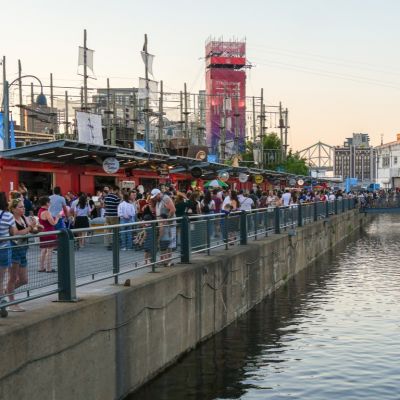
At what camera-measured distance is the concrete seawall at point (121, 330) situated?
692 centimetres

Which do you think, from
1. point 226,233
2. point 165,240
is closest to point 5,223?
point 165,240

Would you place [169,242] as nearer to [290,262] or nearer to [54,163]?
[290,262]

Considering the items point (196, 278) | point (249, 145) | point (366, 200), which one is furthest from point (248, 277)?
point (249, 145)

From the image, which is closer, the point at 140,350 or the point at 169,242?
the point at 140,350

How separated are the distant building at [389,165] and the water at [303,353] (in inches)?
5334

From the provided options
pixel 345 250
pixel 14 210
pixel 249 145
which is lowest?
pixel 345 250

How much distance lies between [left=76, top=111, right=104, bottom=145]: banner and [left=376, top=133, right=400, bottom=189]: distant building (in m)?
120

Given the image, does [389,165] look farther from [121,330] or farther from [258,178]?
[121,330]

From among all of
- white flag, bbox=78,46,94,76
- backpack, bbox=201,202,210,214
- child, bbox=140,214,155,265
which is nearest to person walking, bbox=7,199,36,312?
child, bbox=140,214,155,265

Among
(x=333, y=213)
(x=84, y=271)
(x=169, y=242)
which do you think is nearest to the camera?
(x=84, y=271)

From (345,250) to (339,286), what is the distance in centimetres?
1366

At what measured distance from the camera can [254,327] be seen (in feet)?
49.5

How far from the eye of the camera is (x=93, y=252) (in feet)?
31.5

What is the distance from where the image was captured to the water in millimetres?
10156
